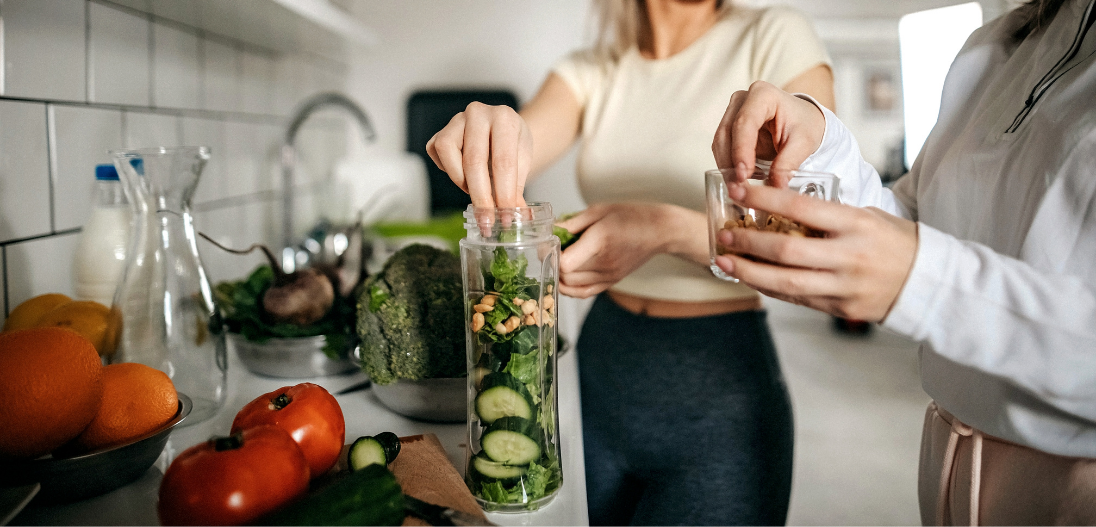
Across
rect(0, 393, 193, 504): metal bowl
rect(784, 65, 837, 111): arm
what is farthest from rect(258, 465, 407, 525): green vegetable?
rect(784, 65, 837, 111): arm

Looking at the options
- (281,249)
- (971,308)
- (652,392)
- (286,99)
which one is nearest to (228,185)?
(281,249)

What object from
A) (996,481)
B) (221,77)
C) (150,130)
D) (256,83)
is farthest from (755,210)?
(256,83)

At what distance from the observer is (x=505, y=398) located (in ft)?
1.38

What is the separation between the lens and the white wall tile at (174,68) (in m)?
0.89

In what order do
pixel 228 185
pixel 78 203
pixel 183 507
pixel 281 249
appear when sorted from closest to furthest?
1. pixel 183 507
2. pixel 78 203
3. pixel 228 185
4. pixel 281 249

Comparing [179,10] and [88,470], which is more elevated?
[179,10]

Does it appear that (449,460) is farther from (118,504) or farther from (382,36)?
(382,36)

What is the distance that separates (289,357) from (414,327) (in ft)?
0.69

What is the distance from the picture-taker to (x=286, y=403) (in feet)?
1.50

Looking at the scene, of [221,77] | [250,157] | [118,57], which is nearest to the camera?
[118,57]

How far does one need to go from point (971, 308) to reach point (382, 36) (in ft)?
5.19

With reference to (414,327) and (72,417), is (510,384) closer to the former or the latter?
(414,327)

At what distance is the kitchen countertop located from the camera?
430 millimetres

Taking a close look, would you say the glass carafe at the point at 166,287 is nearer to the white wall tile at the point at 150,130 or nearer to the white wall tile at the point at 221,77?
the white wall tile at the point at 150,130
